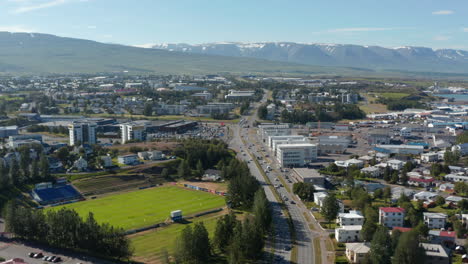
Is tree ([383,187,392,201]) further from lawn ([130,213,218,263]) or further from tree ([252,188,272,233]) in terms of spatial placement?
lawn ([130,213,218,263])

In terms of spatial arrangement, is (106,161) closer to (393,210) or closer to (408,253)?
(393,210)


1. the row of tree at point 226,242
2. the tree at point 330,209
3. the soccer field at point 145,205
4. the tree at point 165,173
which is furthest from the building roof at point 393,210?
the tree at point 165,173

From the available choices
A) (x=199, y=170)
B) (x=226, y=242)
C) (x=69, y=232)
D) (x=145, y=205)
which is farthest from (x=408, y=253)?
(x=199, y=170)

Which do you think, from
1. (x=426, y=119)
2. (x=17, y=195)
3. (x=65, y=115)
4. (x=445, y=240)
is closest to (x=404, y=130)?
(x=426, y=119)


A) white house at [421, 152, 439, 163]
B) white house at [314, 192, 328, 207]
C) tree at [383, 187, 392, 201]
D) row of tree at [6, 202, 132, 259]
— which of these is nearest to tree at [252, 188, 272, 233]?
white house at [314, 192, 328, 207]

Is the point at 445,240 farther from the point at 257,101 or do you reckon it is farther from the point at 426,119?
the point at 257,101

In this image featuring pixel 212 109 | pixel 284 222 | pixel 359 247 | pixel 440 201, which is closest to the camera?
pixel 359 247
